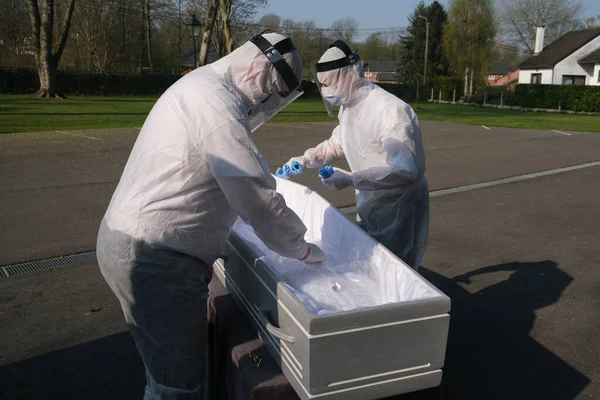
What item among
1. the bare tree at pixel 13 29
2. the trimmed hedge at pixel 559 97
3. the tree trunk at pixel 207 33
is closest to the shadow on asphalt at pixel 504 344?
the tree trunk at pixel 207 33

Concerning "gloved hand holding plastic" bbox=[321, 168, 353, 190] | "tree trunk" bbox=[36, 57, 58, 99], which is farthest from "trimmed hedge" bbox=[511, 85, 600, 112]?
"gloved hand holding plastic" bbox=[321, 168, 353, 190]

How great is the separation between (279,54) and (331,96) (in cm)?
105

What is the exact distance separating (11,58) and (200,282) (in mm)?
39134

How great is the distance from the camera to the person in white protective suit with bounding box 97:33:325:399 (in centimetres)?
187

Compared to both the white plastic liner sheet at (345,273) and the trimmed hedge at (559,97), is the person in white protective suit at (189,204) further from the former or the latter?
the trimmed hedge at (559,97)

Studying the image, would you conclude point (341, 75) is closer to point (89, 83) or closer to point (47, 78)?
Answer: point (47, 78)

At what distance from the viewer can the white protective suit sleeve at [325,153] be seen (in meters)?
3.50

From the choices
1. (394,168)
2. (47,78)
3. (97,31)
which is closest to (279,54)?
(394,168)

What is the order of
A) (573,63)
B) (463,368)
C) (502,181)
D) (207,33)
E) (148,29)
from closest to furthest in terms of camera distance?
1. (463,368)
2. (502,181)
3. (207,33)
4. (573,63)
5. (148,29)

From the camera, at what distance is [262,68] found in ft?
6.59

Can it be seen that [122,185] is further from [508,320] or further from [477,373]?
[508,320]

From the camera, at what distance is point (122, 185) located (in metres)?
2.03

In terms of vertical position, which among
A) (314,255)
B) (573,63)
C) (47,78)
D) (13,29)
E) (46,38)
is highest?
(13,29)

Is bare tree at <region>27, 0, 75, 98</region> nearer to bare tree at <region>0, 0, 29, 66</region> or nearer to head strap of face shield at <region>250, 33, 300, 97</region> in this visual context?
bare tree at <region>0, 0, 29, 66</region>
